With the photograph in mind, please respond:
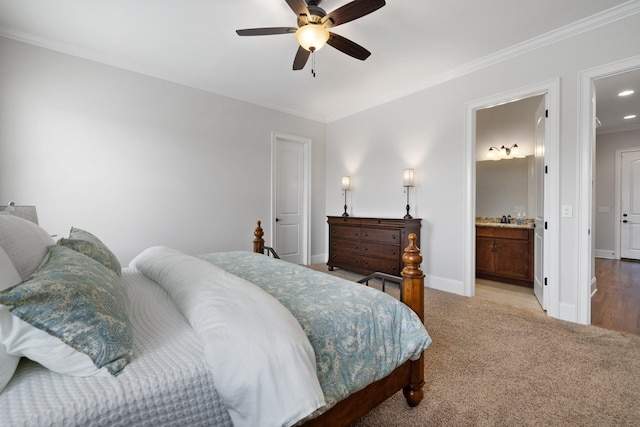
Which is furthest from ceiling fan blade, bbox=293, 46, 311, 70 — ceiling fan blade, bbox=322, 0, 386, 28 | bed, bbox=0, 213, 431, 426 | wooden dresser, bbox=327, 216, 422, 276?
wooden dresser, bbox=327, 216, 422, 276

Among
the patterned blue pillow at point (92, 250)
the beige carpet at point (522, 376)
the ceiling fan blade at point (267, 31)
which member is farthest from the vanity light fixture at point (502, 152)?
the patterned blue pillow at point (92, 250)

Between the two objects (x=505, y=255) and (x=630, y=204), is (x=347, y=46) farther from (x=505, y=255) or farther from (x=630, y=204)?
(x=630, y=204)

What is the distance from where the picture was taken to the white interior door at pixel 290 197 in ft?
15.2

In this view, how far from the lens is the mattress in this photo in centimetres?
64

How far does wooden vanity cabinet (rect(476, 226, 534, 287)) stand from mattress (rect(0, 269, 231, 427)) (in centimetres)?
409

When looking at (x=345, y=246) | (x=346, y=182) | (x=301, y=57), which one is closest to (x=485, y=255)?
(x=345, y=246)

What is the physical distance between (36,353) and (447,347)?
2.28 meters

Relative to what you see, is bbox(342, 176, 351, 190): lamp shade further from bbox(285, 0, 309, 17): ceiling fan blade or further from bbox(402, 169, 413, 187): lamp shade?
bbox(285, 0, 309, 17): ceiling fan blade

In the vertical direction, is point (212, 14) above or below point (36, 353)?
above

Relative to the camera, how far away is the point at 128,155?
321 cm

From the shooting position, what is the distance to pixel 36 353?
2.36 ft

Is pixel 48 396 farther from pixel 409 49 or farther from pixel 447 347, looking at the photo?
pixel 409 49

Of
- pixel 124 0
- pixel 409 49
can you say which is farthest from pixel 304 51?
pixel 124 0

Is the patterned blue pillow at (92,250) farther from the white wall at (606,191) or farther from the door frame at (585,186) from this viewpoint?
the white wall at (606,191)
